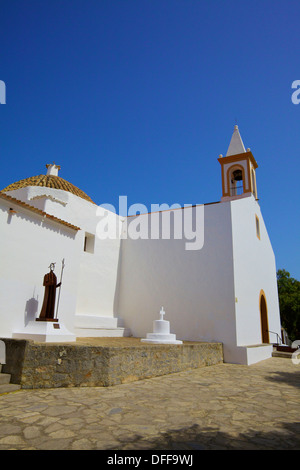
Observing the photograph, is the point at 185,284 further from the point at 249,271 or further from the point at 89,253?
the point at 89,253

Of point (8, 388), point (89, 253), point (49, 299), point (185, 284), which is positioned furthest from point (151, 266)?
point (8, 388)

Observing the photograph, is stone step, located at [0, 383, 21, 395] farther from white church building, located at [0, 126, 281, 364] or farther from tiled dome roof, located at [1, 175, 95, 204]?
tiled dome roof, located at [1, 175, 95, 204]

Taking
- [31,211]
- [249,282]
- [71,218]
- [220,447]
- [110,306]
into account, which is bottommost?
[220,447]

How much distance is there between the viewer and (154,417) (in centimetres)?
406

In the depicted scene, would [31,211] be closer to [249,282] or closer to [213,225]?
[213,225]

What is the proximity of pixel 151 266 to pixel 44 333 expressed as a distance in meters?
6.07

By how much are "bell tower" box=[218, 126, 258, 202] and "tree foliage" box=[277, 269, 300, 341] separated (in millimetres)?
17641

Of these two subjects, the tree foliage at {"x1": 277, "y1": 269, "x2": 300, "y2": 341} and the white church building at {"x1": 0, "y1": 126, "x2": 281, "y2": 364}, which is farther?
the tree foliage at {"x1": 277, "y1": 269, "x2": 300, "y2": 341}

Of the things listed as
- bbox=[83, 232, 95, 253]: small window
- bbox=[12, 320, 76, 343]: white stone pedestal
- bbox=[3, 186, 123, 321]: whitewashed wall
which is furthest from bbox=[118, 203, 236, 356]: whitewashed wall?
bbox=[12, 320, 76, 343]: white stone pedestal

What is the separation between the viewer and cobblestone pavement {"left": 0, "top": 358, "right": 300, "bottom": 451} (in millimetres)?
3203

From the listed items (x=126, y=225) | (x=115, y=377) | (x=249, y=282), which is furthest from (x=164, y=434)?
(x=126, y=225)

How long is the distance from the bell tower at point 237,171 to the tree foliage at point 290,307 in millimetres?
17641
